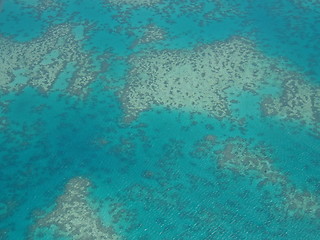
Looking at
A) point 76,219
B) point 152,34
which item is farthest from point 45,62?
point 76,219

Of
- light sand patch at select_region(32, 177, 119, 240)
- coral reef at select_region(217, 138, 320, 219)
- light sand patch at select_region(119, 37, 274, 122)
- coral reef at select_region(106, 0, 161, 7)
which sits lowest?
light sand patch at select_region(32, 177, 119, 240)

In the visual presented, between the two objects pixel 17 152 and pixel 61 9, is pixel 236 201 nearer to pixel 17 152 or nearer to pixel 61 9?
pixel 17 152

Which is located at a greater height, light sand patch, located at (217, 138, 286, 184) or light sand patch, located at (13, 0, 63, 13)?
light sand patch, located at (13, 0, 63, 13)

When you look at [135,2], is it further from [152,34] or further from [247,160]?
[247,160]

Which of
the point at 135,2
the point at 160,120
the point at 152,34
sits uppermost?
the point at 135,2

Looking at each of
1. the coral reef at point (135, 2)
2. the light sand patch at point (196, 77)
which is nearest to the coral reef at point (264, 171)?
the light sand patch at point (196, 77)

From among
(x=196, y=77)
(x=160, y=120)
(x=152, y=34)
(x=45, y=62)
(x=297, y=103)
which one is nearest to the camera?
(x=160, y=120)

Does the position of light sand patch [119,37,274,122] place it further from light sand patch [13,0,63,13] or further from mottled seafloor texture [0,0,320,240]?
light sand patch [13,0,63,13]

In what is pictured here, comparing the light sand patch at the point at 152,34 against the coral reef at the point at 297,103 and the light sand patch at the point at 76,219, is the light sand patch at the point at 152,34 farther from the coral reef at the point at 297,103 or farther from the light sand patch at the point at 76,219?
the light sand patch at the point at 76,219

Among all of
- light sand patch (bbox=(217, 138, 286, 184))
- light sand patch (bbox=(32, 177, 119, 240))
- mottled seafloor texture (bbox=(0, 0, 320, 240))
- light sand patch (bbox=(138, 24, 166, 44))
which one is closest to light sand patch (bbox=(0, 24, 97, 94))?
mottled seafloor texture (bbox=(0, 0, 320, 240))
